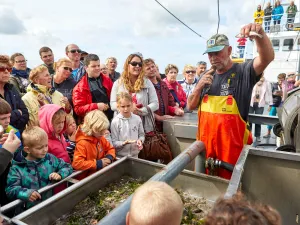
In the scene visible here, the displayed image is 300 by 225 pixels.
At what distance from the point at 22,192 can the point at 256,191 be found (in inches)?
83.1

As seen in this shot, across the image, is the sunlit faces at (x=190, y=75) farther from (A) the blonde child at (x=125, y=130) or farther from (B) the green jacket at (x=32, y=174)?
(B) the green jacket at (x=32, y=174)

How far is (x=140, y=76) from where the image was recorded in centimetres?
381

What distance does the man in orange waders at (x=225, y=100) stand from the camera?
95.6 inches

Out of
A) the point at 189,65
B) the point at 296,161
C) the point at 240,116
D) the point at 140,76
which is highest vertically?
the point at 189,65

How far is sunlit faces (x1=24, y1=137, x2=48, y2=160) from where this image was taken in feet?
7.62

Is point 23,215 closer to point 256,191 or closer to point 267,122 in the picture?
point 256,191

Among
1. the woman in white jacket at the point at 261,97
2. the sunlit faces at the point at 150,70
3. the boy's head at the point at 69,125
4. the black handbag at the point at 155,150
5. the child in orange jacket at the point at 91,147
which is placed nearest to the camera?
the child in orange jacket at the point at 91,147

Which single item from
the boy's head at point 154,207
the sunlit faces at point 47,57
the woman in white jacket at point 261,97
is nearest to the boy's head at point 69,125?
the sunlit faces at point 47,57

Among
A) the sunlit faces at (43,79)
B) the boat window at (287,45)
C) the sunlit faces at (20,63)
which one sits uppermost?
the boat window at (287,45)

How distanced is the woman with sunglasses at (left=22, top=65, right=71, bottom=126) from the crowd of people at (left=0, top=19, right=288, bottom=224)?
13 mm

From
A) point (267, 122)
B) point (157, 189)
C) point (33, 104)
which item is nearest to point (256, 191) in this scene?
point (157, 189)

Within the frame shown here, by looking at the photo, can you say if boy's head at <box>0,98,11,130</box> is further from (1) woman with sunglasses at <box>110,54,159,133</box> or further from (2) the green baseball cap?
(2) the green baseball cap

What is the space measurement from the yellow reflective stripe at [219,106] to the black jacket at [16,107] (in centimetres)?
226

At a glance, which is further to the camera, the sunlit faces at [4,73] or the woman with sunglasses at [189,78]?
the woman with sunglasses at [189,78]
